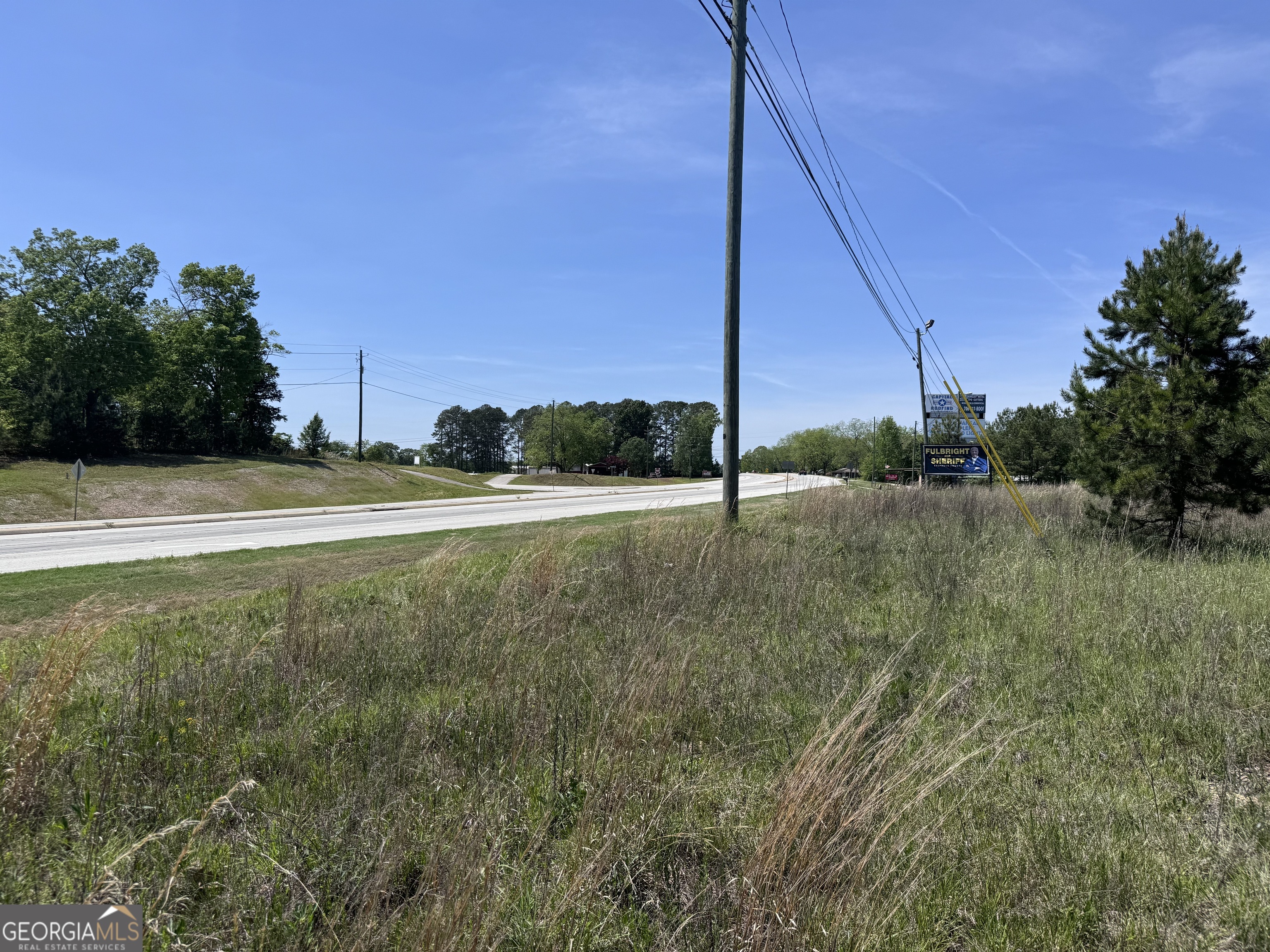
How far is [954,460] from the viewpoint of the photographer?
23891 millimetres

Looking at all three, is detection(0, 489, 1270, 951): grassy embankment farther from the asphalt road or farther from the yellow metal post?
the asphalt road

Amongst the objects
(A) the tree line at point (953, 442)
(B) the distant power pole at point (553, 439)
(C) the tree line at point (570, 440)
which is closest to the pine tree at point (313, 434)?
(C) the tree line at point (570, 440)

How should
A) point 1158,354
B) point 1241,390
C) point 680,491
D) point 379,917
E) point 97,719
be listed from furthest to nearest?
point 680,491 → point 1158,354 → point 1241,390 → point 97,719 → point 379,917

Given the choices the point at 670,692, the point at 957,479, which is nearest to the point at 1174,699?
the point at 670,692

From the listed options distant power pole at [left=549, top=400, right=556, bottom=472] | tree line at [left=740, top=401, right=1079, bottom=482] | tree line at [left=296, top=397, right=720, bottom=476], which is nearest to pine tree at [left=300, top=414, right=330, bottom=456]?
tree line at [left=296, top=397, right=720, bottom=476]

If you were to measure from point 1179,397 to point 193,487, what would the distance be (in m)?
39.1

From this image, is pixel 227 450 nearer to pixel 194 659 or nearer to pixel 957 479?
pixel 957 479

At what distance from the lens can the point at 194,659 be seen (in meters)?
5.60

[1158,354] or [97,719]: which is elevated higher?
[1158,354]

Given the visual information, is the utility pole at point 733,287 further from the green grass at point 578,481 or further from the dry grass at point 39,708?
the green grass at point 578,481

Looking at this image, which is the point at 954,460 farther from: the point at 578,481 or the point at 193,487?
the point at 578,481

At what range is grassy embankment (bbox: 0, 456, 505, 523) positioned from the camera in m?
29.5

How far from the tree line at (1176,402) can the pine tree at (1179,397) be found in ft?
0.05

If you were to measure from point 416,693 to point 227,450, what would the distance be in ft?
182
